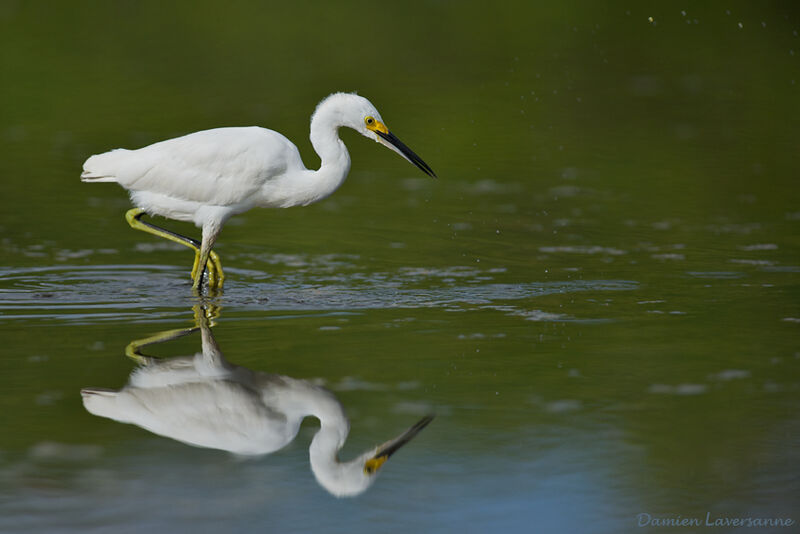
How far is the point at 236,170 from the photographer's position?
9445 millimetres

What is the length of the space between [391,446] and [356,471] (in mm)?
347

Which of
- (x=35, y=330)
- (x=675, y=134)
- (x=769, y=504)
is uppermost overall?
(x=675, y=134)

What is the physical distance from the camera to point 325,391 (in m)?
6.78

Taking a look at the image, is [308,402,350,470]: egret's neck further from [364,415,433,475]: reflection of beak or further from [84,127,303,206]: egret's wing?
[84,127,303,206]: egret's wing

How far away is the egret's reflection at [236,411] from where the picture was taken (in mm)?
5836

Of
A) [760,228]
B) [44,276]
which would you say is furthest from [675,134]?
[44,276]

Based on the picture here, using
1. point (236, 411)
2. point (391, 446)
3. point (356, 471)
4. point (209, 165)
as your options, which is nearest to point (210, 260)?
point (209, 165)

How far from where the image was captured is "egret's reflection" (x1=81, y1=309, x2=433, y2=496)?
19.1 ft

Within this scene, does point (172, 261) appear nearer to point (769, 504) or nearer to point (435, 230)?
point (435, 230)

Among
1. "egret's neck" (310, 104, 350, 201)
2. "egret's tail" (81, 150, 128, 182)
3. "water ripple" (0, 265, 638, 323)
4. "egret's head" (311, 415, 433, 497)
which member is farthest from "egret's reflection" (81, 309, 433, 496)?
"egret's tail" (81, 150, 128, 182)

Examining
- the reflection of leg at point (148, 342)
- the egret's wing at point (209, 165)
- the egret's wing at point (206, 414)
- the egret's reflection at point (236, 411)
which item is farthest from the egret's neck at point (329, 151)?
the egret's wing at point (206, 414)

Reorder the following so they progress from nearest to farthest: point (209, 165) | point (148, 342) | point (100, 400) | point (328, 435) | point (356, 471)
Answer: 1. point (356, 471)
2. point (328, 435)
3. point (100, 400)
4. point (148, 342)
5. point (209, 165)

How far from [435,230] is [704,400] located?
5.09m

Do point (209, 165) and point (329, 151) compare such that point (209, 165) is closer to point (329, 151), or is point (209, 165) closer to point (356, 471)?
point (329, 151)
